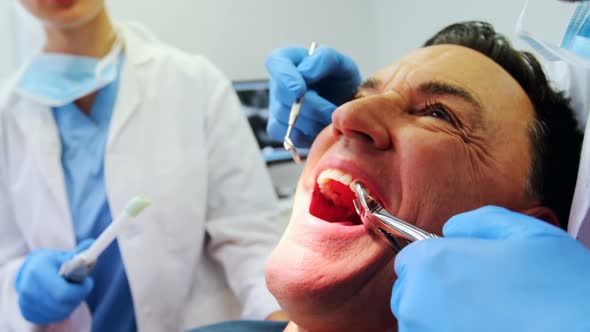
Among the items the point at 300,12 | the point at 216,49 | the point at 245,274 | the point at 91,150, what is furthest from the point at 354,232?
the point at 216,49

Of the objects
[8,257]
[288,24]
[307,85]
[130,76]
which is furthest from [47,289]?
[288,24]

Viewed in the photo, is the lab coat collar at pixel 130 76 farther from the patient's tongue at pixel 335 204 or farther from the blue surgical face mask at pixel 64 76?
the patient's tongue at pixel 335 204

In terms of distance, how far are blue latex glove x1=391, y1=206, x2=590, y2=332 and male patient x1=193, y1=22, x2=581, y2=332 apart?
218mm

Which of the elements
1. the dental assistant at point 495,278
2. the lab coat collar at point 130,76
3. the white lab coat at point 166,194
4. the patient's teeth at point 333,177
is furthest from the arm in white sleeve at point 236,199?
the dental assistant at point 495,278

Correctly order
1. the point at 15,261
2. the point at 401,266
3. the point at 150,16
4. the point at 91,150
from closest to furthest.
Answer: the point at 401,266, the point at 15,261, the point at 91,150, the point at 150,16

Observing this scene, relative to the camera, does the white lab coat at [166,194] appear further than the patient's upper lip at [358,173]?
Yes

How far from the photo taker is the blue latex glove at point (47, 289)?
118cm

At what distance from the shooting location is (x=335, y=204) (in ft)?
3.41

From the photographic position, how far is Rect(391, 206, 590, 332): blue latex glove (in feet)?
1.56

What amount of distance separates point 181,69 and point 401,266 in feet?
4.02

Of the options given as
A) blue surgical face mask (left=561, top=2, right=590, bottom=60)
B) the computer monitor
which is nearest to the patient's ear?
blue surgical face mask (left=561, top=2, right=590, bottom=60)

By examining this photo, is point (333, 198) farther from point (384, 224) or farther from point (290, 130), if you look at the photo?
point (384, 224)

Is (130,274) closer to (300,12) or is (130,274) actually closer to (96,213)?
(96,213)

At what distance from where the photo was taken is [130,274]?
1354 millimetres
